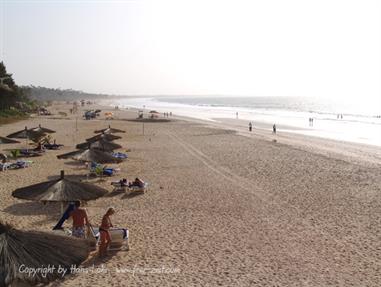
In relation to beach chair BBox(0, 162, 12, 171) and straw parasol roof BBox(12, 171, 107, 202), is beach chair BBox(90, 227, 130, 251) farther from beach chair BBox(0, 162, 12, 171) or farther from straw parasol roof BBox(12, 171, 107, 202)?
beach chair BBox(0, 162, 12, 171)

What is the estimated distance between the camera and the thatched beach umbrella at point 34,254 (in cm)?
642

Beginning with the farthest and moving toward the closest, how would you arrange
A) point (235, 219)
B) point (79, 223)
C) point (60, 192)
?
point (235, 219) → point (60, 192) → point (79, 223)

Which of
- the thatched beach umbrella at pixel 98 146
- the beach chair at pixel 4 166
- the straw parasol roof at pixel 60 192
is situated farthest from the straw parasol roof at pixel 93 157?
the straw parasol roof at pixel 60 192

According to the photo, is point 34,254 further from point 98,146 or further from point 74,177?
point 98,146

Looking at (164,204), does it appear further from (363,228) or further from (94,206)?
(363,228)

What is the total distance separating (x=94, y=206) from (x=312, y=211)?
24.3ft

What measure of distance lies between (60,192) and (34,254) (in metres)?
3.73

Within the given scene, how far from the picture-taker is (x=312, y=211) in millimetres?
13125

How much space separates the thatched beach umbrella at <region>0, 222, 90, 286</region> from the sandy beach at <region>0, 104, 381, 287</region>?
93 cm

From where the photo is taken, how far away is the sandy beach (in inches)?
337

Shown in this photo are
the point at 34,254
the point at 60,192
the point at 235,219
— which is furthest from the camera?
the point at 235,219

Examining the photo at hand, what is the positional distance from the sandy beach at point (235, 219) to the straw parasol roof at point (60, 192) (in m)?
1.13

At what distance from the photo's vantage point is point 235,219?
1216cm

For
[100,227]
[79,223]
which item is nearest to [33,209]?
[79,223]
